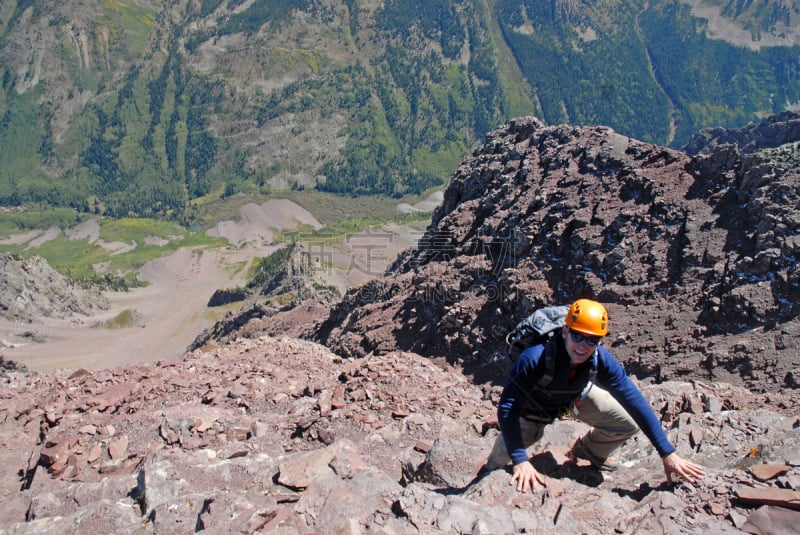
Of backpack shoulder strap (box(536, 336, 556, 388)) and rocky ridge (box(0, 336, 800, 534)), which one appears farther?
rocky ridge (box(0, 336, 800, 534))

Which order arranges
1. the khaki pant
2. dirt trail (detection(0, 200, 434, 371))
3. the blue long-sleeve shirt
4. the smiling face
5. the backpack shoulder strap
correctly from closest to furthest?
the smiling face → the backpack shoulder strap → the blue long-sleeve shirt → the khaki pant → dirt trail (detection(0, 200, 434, 371))

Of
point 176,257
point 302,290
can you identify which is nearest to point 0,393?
point 302,290

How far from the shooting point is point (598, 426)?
8023 mm

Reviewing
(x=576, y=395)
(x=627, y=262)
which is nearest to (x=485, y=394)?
(x=627, y=262)

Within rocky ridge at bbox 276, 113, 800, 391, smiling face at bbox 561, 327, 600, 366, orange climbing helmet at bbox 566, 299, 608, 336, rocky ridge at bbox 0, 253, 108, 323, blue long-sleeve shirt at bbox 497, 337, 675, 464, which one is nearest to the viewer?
orange climbing helmet at bbox 566, 299, 608, 336

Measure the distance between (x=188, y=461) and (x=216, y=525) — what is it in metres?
3.10

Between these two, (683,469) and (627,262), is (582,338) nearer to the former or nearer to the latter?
(683,469)

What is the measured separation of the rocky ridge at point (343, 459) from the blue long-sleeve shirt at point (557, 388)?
661 mm

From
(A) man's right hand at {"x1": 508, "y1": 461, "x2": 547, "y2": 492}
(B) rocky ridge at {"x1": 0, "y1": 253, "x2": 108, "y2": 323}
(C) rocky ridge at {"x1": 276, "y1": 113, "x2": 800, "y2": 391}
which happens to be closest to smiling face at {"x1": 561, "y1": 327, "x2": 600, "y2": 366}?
(A) man's right hand at {"x1": 508, "y1": 461, "x2": 547, "y2": 492}

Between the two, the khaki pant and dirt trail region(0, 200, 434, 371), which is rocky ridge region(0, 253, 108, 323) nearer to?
dirt trail region(0, 200, 434, 371)

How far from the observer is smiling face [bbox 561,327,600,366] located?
6.51 metres

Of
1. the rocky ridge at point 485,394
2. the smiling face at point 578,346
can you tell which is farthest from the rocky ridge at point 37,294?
the smiling face at point 578,346

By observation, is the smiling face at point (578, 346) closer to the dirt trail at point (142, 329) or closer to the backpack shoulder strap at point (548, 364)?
the backpack shoulder strap at point (548, 364)

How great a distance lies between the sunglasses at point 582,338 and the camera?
21.2ft
